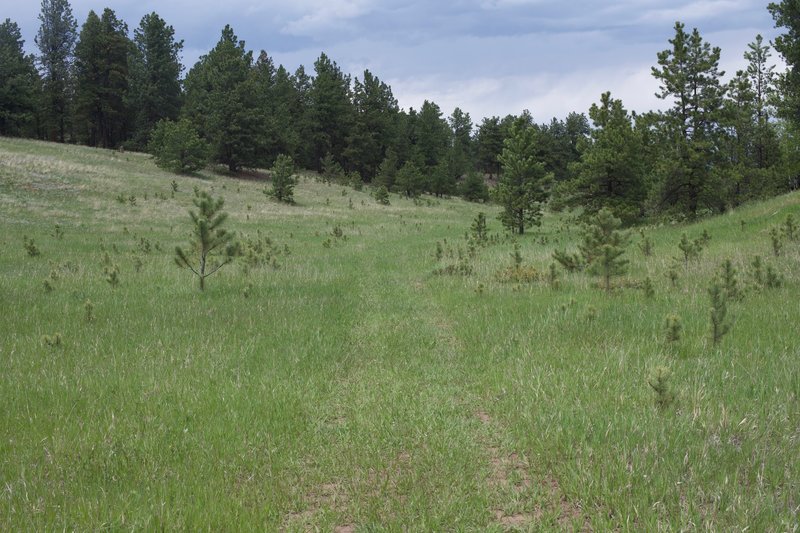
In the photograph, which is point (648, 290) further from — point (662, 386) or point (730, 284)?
point (662, 386)

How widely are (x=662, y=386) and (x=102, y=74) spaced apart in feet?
254

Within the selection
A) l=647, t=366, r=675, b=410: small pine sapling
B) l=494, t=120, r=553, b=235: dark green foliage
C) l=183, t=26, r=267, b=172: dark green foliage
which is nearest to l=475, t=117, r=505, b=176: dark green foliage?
l=183, t=26, r=267, b=172: dark green foliage

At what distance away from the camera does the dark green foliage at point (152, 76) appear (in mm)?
63281

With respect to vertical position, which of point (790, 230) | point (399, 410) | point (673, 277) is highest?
point (790, 230)

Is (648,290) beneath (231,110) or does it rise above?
beneath

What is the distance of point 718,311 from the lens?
5.88 metres

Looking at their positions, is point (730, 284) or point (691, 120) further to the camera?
point (691, 120)

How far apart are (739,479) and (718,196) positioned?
2575 centimetres

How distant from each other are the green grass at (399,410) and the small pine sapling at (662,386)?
10 centimetres

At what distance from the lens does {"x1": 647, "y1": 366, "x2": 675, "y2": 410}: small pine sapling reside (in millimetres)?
4266

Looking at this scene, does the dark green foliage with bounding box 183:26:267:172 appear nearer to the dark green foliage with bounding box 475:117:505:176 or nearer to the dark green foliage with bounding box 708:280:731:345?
the dark green foliage with bounding box 475:117:505:176

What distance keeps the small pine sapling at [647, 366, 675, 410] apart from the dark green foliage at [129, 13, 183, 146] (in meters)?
69.9

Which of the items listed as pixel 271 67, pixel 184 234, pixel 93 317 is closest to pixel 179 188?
pixel 184 234

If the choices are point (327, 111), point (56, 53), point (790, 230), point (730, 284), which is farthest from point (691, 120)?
point (56, 53)
